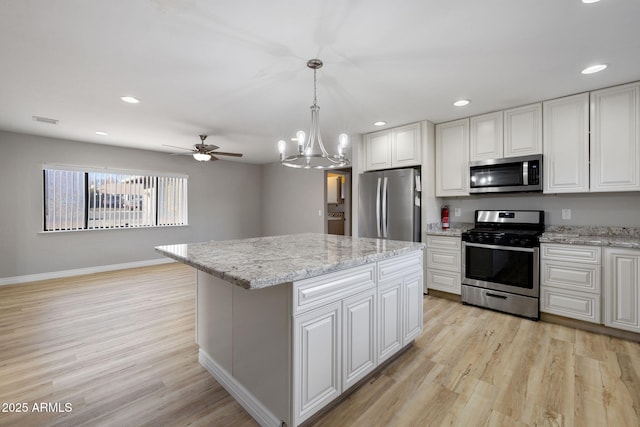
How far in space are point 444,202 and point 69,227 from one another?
622cm

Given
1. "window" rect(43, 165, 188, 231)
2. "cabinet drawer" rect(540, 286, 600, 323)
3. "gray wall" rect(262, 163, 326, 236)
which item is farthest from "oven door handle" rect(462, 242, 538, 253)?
"window" rect(43, 165, 188, 231)

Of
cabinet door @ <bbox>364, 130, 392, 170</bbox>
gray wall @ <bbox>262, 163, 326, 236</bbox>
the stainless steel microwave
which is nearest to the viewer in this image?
the stainless steel microwave

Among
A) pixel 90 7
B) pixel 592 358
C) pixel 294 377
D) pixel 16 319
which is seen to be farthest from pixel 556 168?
pixel 16 319

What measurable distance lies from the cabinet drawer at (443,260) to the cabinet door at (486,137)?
1.25 metres

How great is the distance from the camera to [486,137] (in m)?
3.46

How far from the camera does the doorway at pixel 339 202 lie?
691cm

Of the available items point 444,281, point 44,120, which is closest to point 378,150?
point 444,281

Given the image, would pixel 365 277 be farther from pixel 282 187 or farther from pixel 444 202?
pixel 282 187

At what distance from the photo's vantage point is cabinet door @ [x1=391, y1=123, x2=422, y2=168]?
378cm

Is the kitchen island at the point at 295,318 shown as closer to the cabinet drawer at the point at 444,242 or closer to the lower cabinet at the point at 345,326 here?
the lower cabinet at the point at 345,326

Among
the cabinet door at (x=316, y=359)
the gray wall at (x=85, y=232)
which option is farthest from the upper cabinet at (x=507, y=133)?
the gray wall at (x=85, y=232)

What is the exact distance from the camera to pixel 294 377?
1394 millimetres

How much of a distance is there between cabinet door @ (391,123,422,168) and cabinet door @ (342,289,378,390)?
2.49 meters

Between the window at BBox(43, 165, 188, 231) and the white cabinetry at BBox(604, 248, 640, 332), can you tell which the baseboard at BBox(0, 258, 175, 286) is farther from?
the white cabinetry at BBox(604, 248, 640, 332)
